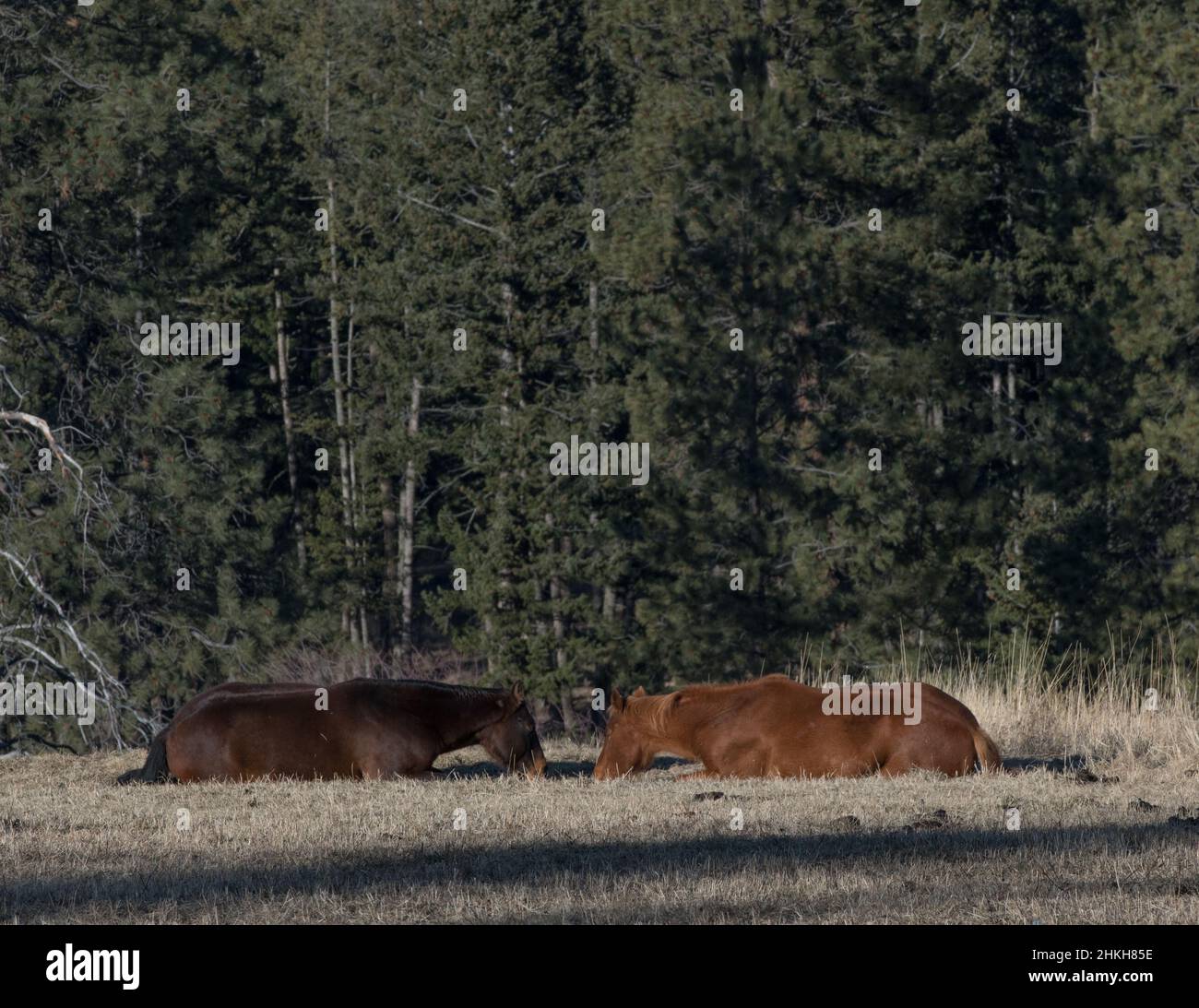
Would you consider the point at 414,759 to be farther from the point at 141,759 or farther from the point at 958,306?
the point at 958,306

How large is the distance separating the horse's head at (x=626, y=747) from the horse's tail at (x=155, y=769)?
117 inches

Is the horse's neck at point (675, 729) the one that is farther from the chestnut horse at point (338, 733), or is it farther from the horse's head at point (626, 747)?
the chestnut horse at point (338, 733)

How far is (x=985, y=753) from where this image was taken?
12.6 m

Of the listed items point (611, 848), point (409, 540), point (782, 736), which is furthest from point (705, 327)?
point (611, 848)

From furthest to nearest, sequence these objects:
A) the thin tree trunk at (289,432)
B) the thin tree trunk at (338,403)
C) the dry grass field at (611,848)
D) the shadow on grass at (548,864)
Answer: the thin tree trunk at (289,432) → the thin tree trunk at (338,403) → the shadow on grass at (548,864) → the dry grass field at (611,848)

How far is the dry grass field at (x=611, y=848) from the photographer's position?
7621mm

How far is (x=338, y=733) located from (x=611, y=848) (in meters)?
4.05

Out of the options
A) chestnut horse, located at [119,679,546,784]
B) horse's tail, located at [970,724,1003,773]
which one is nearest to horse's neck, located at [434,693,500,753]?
chestnut horse, located at [119,679,546,784]

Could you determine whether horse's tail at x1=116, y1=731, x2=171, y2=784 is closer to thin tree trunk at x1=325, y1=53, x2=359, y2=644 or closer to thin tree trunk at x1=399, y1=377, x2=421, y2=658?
thin tree trunk at x1=325, y1=53, x2=359, y2=644

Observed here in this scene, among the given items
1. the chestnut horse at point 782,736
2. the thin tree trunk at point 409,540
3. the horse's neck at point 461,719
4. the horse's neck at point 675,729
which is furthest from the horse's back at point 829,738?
the thin tree trunk at point 409,540

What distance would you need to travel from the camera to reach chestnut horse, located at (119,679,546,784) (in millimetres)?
12734
